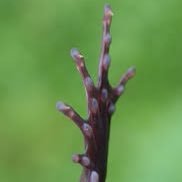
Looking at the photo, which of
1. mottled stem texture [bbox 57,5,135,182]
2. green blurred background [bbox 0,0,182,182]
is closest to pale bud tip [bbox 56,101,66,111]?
mottled stem texture [bbox 57,5,135,182]

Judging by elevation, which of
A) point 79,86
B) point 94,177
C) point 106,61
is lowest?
point 94,177

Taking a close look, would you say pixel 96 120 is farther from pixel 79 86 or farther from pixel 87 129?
pixel 79 86

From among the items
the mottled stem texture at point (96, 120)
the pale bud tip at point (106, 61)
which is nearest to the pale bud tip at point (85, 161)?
the mottled stem texture at point (96, 120)

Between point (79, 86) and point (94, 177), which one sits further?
point (79, 86)

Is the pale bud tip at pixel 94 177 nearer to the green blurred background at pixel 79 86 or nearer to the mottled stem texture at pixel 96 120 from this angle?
the mottled stem texture at pixel 96 120

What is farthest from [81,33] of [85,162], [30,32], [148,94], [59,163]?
[85,162]

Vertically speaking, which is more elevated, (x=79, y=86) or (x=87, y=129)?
(x=79, y=86)

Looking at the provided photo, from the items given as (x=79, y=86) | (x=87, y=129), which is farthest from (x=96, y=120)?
(x=79, y=86)
